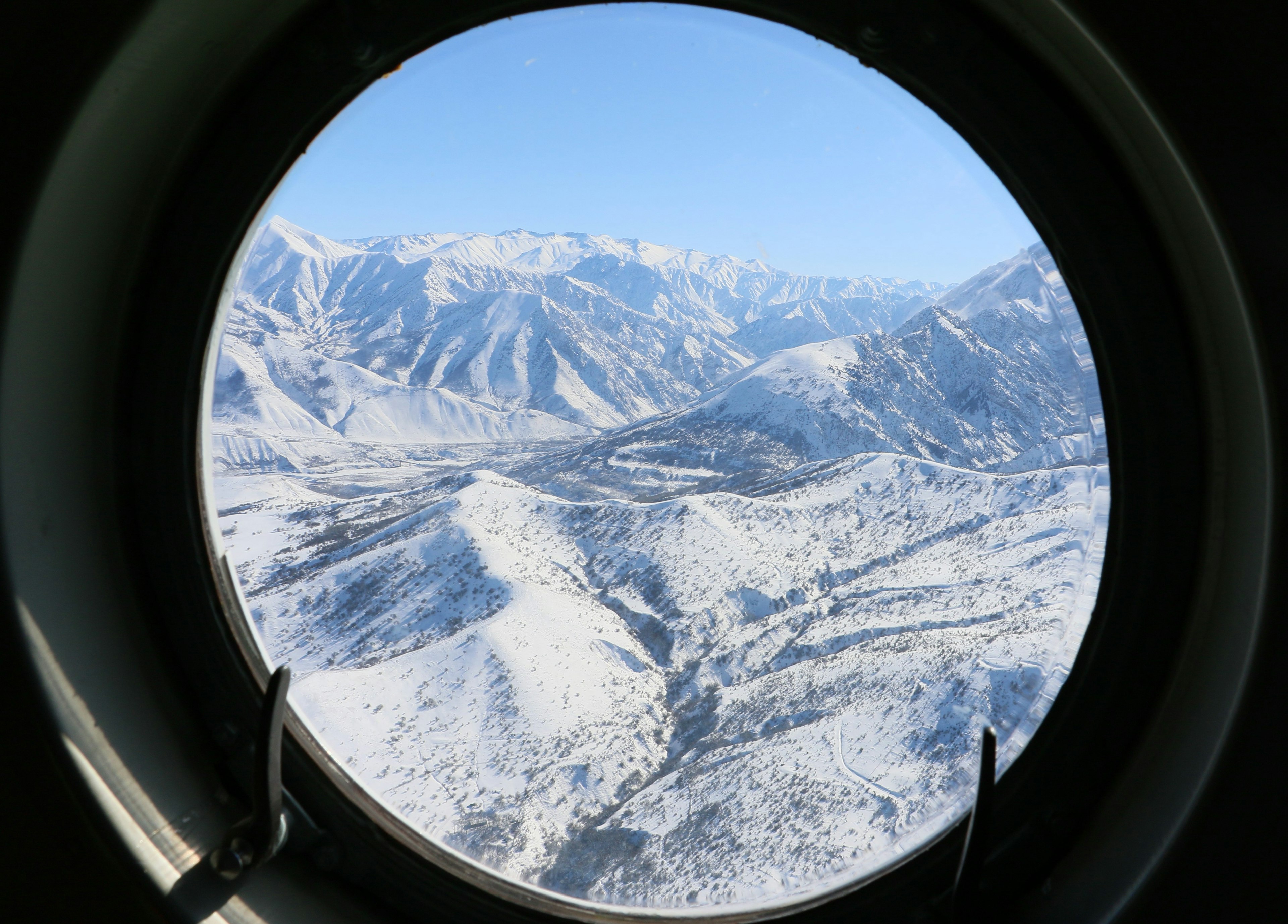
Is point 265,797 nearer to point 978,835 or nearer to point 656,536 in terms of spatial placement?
point 978,835

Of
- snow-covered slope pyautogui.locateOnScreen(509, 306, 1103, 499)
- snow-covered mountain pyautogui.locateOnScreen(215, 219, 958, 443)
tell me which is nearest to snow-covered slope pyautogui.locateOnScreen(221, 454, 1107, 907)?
snow-covered slope pyautogui.locateOnScreen(509, 306, 1103, 499)

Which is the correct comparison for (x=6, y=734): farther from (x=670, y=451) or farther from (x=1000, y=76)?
(x=670, y=451)

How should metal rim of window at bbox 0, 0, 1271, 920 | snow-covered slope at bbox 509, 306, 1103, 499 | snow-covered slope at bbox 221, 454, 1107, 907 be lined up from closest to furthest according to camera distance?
metal rim of window at bbox 0, 0, 1271, 920, snow-covered slope at bbox 221, 454, 1107, 907, snow-covered slope at bbox 509, 306, 1103, 499

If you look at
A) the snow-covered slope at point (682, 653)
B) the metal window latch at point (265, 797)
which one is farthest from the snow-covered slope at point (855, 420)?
the metal window latch at point (265, 797)

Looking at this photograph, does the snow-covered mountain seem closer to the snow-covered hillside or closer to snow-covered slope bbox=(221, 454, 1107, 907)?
the snow-covered hillside

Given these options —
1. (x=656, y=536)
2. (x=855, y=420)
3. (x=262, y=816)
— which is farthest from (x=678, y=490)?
(x=262, y=816)

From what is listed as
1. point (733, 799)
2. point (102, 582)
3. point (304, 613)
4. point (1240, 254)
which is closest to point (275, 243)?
point (102, 582)

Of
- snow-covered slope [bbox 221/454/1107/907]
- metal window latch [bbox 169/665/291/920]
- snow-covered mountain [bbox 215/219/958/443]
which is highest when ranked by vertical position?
snow-covered mountain [bbox 215/219/958/443]

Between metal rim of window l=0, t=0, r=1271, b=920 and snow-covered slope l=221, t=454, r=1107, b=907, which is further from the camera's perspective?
snow-covered slope l=221, t=454, r=1107, b=907
